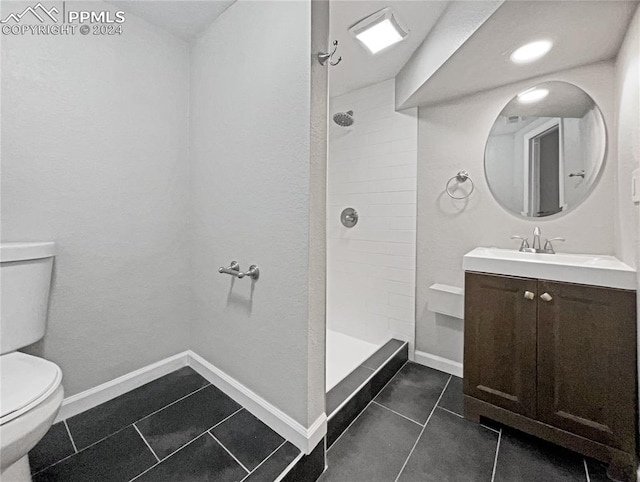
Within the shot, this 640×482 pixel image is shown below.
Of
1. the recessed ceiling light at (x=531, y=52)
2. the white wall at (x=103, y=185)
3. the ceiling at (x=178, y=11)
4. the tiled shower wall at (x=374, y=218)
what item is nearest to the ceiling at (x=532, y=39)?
the recessed ceiling light at (x=531, y=52)

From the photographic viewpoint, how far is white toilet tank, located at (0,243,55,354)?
1.09 metres

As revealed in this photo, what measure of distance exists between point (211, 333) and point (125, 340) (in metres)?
0.46

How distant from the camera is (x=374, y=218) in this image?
2.30m

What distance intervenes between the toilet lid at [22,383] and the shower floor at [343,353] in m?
1.29

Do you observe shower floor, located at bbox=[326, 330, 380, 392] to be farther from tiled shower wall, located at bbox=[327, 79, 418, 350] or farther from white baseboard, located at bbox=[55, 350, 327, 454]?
white baseboard, located at bbox=[55, 350, 327, 454]

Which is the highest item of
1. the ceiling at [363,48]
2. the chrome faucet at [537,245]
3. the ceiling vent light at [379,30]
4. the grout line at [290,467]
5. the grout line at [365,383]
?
the ceiling at [363,48]

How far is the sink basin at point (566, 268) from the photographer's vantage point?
3.74ft

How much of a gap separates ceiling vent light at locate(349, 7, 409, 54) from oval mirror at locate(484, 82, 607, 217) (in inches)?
33.0

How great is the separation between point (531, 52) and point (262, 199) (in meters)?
1.58

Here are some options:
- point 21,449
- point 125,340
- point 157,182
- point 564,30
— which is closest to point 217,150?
point 157,182

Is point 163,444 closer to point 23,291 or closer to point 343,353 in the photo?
point 23,291

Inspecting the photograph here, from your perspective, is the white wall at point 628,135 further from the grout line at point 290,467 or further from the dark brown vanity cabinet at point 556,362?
the grout line at point 290,467

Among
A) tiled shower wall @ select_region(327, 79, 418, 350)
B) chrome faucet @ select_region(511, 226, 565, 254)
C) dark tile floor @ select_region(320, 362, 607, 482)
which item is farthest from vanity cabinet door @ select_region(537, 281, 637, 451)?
tiled shower wall @ select_region(327, 79, 418, 350)

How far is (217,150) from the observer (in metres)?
1.58
